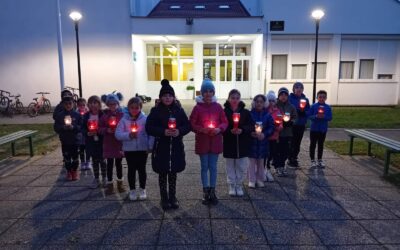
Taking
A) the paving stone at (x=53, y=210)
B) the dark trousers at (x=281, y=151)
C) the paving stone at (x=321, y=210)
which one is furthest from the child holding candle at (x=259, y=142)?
the paving stone at (x=53, y=210)

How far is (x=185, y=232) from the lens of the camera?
4242 mm

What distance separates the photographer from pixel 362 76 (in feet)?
65.2

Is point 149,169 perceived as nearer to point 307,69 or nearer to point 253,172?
point 253,172

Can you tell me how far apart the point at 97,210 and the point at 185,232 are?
1.51m

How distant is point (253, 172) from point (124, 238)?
266 centimetres

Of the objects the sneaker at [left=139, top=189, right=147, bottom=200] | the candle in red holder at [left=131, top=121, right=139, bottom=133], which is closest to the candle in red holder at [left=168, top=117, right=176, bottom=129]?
the candle in red holder at [left=131, top=121, right=139, bottom=133]

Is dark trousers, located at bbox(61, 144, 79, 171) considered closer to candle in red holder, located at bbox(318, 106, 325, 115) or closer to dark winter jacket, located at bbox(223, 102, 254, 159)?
dark winter jacket, located at bbox(223, 102, 254, 159)

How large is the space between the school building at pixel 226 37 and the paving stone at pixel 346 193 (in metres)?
13.9

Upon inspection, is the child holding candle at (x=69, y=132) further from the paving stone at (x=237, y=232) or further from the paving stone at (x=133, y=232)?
the paving stone at (x=237, y=232)

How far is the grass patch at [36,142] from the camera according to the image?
8781 mm

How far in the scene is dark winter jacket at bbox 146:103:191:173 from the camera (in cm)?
482

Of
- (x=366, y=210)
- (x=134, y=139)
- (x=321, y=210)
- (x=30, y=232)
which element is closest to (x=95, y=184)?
(x=134, y=139)

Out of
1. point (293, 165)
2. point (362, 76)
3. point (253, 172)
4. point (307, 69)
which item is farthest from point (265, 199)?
point (362, 76)

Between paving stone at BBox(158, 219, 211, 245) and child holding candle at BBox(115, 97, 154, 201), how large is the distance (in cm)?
102
